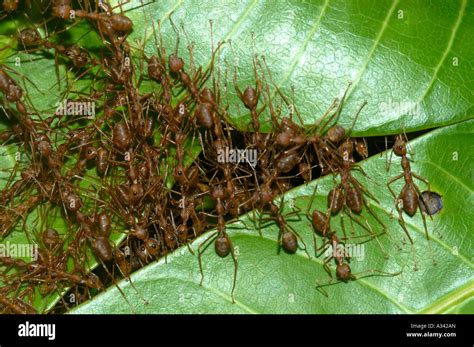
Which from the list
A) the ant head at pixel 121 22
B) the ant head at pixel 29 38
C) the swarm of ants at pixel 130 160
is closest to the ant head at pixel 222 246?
the swarm of ants at pixel 130 160

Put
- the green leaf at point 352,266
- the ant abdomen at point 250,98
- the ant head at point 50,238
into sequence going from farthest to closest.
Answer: the ant head at point 50,238 < the ant abdomen at point 250,98 < the green leaf at point 352,266

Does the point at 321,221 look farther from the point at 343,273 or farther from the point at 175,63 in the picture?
the point at 175,63

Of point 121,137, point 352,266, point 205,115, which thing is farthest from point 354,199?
point 121,137

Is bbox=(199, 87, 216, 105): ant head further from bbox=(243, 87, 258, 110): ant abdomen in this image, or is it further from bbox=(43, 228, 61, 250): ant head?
bbox=(43, 228, 61, 250): ant head

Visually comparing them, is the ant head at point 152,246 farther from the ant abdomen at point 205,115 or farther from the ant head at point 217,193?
the ant abdomen at point 205,115

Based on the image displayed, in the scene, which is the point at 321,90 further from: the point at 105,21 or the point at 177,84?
the point at 105,21
